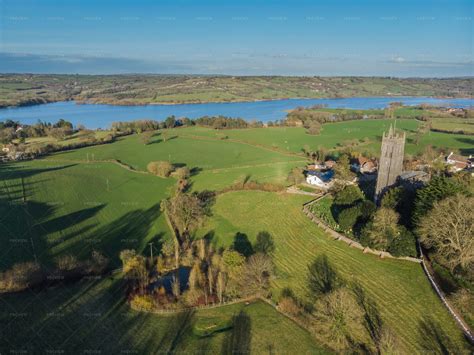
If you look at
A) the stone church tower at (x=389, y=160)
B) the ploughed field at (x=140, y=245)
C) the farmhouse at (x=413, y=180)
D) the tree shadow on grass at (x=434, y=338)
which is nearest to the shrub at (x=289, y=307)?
the ploughed field at (x=140, y=245)

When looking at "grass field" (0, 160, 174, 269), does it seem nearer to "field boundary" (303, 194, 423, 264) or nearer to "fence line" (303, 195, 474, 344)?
"field boundary" (303, 194, 423, 264)

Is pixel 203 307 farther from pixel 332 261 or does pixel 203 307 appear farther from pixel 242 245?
pixel 332 261

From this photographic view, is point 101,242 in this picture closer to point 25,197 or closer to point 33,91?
point 25,197

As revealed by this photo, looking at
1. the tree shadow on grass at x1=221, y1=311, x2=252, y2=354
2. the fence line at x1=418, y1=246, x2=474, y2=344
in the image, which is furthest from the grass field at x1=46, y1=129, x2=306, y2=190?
the tree shadow on grass at x1=221, y1=311, x2=252, y2=354

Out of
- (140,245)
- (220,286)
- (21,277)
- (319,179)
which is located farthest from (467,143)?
(21,277)

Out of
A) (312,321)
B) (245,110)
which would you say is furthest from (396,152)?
(245,110)

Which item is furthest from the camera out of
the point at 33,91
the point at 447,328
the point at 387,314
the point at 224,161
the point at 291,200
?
the point at 33,91
